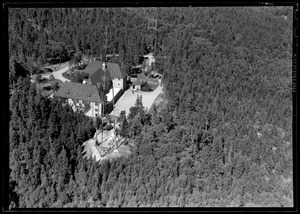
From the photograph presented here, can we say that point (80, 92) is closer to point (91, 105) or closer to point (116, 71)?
point (91, 105)

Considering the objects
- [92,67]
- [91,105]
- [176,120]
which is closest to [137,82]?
[92,67]

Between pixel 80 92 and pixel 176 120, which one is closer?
pixel 176 120

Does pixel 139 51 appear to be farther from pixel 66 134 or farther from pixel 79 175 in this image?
pixel 79 175

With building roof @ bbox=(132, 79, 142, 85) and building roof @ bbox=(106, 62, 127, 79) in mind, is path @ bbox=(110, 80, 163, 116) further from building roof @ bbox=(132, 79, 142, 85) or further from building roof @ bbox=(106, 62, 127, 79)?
building roof @ bbox=(106, 62, 127, 79)

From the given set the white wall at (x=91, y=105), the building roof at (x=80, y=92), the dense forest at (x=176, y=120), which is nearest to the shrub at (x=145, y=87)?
the dense forest at (x=176, y=120)

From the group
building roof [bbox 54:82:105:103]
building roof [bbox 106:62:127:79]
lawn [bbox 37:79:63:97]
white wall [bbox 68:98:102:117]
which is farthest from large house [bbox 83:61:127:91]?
lawn [bbox 37:79:63:97]
